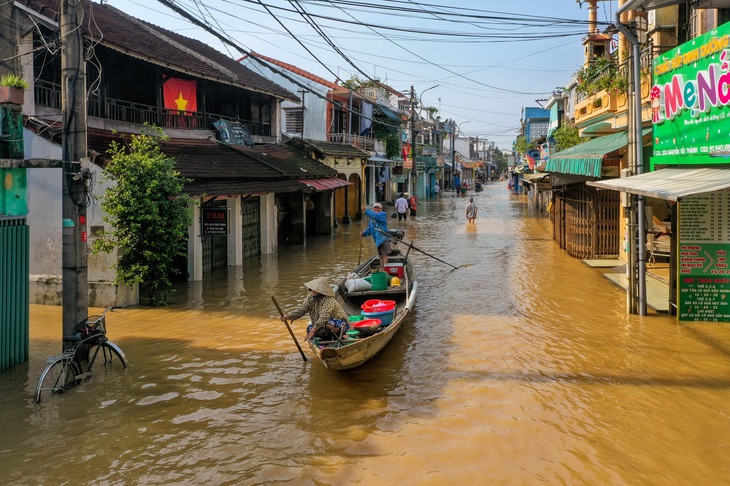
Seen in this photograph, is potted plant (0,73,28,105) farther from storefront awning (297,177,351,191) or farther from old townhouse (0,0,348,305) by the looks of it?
storefront awning (297,177,351,191)

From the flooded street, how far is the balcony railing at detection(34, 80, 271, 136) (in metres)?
4.74

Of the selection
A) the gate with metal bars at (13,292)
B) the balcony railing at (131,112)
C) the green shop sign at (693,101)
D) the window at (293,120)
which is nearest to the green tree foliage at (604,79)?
the green shop sign at (693,101)

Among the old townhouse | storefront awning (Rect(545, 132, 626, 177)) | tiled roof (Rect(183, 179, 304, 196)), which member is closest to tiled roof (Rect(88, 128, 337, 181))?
the old townhouse

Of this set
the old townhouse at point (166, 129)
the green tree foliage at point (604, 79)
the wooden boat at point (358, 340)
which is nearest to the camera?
the wooden boat at point (358, 340)

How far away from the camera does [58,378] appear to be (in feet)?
25.6

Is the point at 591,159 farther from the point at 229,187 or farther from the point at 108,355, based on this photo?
the point at 108,355

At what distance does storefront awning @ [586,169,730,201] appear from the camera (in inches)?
331

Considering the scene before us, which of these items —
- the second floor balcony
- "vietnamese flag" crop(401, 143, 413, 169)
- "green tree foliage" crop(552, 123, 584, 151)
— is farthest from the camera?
"vietnamese flag" crop(401, 143, 413, 169)

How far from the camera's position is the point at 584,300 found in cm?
1338

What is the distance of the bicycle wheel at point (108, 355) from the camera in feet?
28.2

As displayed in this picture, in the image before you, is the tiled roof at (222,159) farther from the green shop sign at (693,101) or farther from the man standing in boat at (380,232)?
the green shop sign at (693,101)

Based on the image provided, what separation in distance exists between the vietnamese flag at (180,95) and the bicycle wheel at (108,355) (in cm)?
983

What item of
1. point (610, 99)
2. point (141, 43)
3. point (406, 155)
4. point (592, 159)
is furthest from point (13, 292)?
point (406, 155)

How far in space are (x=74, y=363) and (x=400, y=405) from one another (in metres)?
4.32
